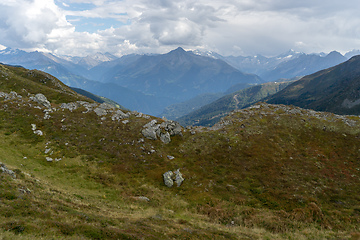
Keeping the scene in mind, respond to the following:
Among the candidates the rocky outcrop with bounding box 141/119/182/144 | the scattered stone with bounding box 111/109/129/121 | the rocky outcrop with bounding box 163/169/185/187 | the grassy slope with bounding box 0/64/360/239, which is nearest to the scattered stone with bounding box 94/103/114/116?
the grassy slope with bounding box 0/64/360/239

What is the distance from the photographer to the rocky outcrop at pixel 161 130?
2248 inches

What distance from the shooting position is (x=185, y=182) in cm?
4256

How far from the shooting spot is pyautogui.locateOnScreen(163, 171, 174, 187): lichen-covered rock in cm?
4091

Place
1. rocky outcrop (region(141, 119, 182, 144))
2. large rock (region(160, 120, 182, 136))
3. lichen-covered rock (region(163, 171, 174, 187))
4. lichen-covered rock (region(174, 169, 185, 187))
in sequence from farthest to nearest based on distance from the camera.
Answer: large rock (region(160, 120, 182, 136)) → rocky outcrop (region(141, 119, 182, 144)) → lichen-covered rock (region(174, 169, 185, 187)) → lichen-covered rock (region(163, 171, 174, 187))

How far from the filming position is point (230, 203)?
117 feet

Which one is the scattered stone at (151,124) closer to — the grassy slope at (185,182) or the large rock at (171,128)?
the grassy slope at (185,182)

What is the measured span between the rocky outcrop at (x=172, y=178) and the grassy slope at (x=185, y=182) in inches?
59.4

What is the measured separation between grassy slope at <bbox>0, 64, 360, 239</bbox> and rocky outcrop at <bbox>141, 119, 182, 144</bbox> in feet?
8.09

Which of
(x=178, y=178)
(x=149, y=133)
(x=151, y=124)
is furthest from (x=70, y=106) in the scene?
(x=178, y=178)

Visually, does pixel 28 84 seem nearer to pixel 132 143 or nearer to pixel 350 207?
pixel 132 143

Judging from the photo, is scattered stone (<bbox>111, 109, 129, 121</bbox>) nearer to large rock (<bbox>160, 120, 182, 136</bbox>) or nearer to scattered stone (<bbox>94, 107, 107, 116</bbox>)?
scattered stone (<bbox>94, 107, 107, 116</bbox>)

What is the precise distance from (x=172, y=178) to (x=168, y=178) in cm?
148

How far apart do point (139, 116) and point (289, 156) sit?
53.3m

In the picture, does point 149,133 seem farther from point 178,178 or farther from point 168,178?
point 178,178
